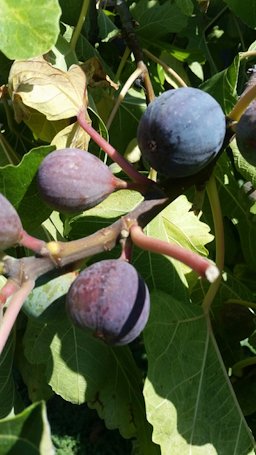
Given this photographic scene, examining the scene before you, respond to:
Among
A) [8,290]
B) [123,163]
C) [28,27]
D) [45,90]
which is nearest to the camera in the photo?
[8,290]

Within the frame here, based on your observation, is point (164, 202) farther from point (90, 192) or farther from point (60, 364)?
point (60, 364)

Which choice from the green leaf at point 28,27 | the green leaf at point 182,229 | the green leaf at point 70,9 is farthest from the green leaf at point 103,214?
the green leaf at point 70,9

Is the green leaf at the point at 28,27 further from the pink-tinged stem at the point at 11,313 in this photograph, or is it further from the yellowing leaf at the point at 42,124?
the pink-tinged stem at the point at 11,313

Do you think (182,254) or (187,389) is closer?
(182,254)

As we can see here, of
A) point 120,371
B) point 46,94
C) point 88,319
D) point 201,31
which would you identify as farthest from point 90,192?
point 201,31

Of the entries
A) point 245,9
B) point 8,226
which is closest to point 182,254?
point 8,226

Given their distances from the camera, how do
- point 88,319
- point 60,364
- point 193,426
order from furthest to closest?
point 60,364
point 193,426
point 88,319

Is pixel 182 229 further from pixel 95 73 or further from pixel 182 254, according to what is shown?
pixel 182 254
